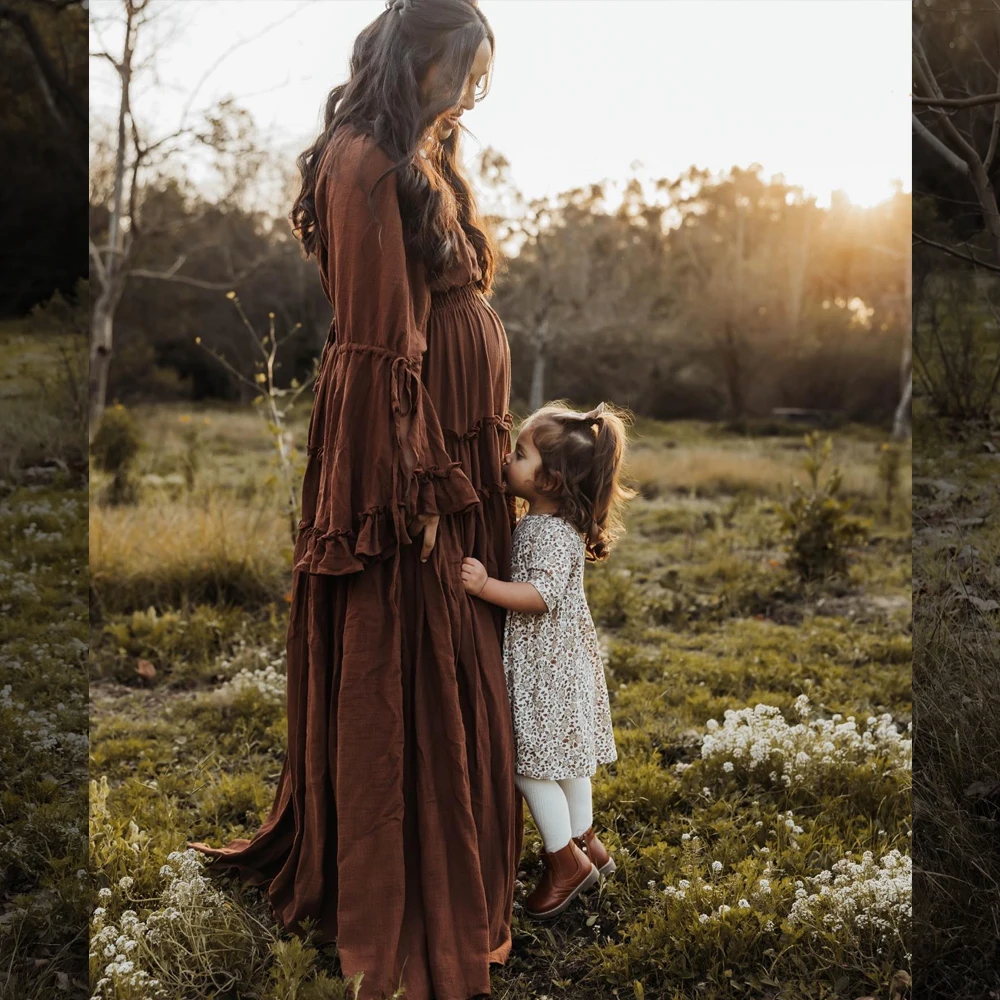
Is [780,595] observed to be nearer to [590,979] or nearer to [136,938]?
[590,979]

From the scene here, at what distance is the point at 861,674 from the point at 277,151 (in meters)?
18.2

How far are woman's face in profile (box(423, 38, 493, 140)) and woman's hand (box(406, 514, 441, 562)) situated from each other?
2.91 feet

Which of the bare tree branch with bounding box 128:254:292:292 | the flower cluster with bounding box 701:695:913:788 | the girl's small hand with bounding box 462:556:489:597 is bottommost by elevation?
the flower cluster with bounding box 701:695:913:788

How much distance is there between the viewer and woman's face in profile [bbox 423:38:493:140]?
2.14 m

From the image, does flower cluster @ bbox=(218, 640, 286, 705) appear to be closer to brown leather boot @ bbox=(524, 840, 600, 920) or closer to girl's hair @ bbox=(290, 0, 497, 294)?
brown leather boot @ bbox=(524, 840, 600, 920)

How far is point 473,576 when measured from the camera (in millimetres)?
2295

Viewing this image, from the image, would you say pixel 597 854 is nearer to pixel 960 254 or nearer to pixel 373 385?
pixel 373 385

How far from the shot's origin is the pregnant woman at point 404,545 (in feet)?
6.85

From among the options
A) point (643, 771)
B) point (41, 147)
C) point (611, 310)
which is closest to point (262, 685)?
point (643, 771)

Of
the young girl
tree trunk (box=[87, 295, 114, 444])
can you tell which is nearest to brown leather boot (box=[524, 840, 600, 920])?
the young girl

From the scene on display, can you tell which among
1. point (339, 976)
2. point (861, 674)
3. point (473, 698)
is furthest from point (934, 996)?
point (861, 674)

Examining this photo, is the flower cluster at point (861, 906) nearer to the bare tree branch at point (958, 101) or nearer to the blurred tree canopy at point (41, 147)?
the bare tree branch at point (958, 101)

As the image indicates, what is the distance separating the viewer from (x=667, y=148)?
2045 centimetres

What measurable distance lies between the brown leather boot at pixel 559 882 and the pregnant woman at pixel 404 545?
0.17 metres
